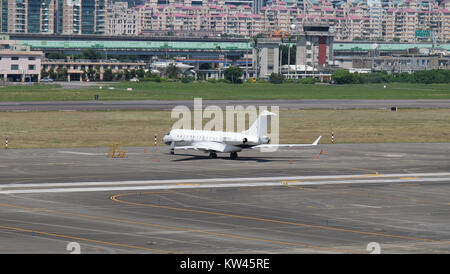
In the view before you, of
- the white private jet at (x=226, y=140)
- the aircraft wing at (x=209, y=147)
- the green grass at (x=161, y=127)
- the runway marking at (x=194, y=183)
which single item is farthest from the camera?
the green grass at (x=161, y=127)

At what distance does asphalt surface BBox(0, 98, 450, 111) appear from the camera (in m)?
141

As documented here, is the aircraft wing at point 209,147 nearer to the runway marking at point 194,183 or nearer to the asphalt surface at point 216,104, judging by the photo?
the runway marking at point 194,183

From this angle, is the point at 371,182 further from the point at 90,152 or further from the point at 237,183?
the point at 90,152

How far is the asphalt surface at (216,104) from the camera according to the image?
462 ft

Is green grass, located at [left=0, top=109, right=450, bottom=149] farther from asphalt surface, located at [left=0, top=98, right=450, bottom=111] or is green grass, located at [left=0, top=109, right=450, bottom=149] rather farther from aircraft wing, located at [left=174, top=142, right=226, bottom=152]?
aircraft wing, located at [left=174, top=142, right=226, bottom=152]

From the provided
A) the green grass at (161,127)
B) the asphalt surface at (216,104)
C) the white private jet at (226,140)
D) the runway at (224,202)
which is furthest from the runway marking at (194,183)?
the asphalt surface at (216,104)

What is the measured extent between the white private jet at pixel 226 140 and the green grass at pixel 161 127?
44.8ft

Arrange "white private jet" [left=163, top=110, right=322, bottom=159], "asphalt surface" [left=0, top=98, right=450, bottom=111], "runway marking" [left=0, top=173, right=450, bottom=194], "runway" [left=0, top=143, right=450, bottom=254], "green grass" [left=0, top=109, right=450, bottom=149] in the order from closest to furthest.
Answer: "runway" [left=0, top=143, right=450, bottom=254]
"runway marking" [left=0, top=173, right=450, bottom=194]
"white private jet" [left=163, top=110, right=322, bottom=159]
"green grass" [left=0, top=109, right=450, bottom=149]
"asphalt surface" [left=0, top=98, right=450, bottom=111]

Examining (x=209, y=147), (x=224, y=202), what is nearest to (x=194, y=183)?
(x=224, y=202)

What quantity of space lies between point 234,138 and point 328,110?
70845mm

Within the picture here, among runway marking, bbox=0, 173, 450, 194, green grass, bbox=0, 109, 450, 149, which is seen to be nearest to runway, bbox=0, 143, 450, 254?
runway marking, bbox=0, 173, 450, 194

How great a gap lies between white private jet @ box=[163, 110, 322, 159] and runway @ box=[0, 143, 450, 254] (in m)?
1.42

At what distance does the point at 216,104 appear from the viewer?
153500 millimetres

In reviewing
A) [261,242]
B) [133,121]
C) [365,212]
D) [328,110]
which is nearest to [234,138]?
[365,212]
